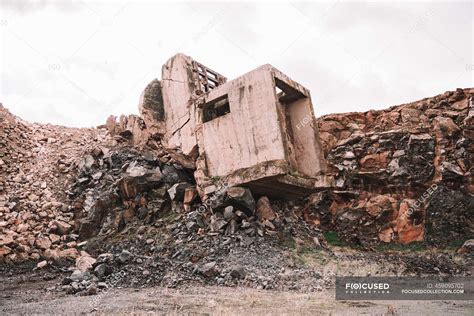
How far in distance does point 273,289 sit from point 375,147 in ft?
36.7

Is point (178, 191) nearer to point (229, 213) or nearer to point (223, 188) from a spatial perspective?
point (223, 188)

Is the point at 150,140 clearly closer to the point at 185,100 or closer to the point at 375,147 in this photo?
the point at 185,100

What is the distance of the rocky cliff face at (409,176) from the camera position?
46.1ft

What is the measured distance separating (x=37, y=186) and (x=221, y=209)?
17.2 ft

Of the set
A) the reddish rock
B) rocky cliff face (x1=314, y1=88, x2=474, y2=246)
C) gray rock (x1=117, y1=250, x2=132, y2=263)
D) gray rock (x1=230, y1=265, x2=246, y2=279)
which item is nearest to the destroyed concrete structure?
gray rock (x1=230, y1=265, x2=246, y2=279)

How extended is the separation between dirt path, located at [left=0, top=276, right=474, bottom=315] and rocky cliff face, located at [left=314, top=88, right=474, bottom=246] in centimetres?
896

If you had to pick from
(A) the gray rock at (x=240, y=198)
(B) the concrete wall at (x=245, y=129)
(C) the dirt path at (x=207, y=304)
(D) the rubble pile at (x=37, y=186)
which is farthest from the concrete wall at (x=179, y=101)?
(C) the dirt path at (x=207, y=304)

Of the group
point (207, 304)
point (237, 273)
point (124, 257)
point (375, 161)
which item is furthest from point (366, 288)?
point (375, 161)

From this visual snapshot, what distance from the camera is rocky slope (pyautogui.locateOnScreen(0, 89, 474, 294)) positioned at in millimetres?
7648

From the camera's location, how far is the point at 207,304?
5230 mm

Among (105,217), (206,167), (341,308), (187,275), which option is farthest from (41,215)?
(341,308)

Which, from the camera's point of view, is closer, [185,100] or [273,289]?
[273,289]

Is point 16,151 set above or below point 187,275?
above

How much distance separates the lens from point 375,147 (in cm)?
1627
